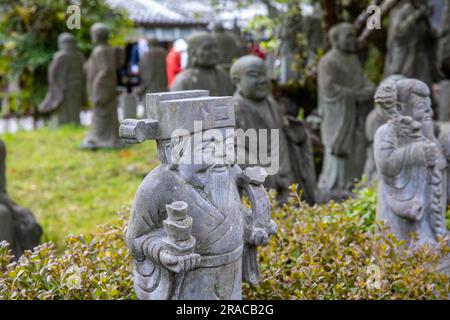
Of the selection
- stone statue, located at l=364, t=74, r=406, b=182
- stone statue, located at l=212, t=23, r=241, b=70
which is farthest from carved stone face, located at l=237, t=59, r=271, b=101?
stone statue, located at l=212, t=23, r=241, b=70

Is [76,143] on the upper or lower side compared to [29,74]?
lower

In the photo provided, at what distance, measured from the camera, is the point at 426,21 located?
11047mm

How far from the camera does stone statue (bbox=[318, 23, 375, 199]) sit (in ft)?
28.1

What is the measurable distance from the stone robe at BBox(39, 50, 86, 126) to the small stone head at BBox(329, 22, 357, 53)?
688 cm

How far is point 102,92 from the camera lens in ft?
39.3

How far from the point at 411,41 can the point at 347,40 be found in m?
2.85

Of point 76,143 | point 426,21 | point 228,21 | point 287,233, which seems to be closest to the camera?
point 287,233

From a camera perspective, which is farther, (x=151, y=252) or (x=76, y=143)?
(x=76, y=143)

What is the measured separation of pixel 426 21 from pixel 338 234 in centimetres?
710

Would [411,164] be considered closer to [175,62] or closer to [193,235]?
[193,235]

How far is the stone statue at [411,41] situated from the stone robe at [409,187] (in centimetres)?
630

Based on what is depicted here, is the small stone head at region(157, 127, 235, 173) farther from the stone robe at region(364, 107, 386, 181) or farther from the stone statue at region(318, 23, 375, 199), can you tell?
the stone statue at region(318, 23, 375, 199)
